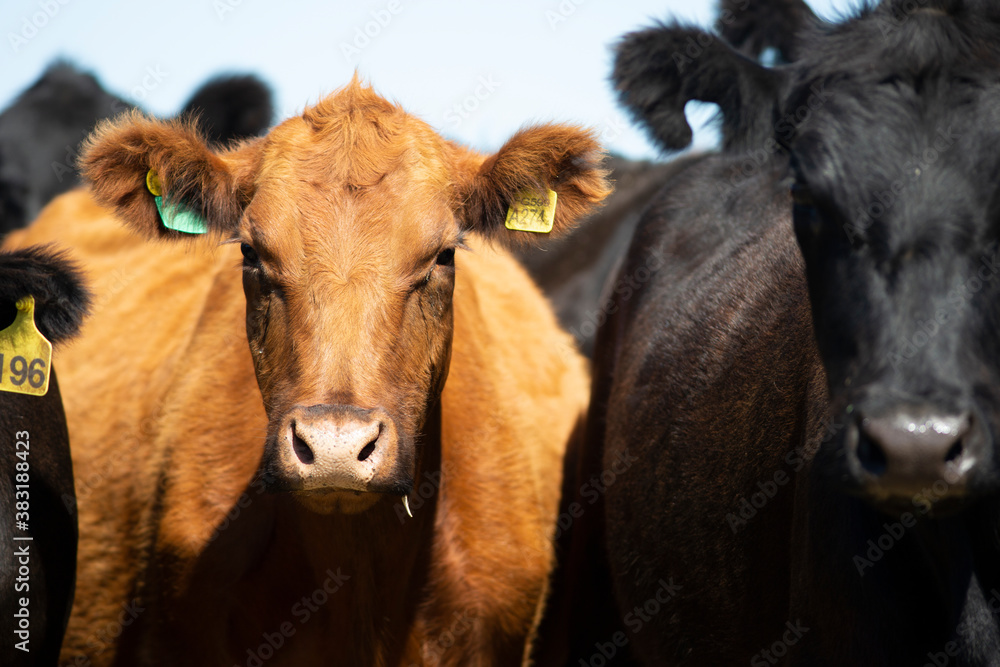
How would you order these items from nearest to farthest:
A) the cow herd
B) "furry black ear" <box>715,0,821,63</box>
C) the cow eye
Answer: the cow herd, the cow eye, "furry black ear" <box>715,0,821,63</box>

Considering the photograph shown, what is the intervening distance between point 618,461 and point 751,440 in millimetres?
1132

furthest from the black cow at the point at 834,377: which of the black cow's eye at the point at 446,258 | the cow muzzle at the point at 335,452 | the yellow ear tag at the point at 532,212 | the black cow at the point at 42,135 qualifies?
the black cow at the point at 42,135

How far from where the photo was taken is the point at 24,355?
381 centimetres

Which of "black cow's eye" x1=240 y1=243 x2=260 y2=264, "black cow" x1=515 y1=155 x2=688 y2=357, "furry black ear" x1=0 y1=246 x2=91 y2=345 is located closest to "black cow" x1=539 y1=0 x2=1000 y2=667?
"black cow's eye" x1=240 y1=243 x2=260 y2=264

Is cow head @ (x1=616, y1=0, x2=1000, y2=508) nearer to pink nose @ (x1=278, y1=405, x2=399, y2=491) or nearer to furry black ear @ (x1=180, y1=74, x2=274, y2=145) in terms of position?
pink nose @ (x1=278, y1=405, x2=399, y2=491)

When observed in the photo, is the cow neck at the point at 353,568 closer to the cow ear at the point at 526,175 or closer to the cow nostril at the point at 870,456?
the cow ear at the point at 526,175

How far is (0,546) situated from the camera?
3.74m

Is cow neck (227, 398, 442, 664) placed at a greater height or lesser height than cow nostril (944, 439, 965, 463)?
lesser

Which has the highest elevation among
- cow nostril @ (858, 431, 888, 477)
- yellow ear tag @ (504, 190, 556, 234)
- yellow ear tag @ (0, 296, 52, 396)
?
cow nostril @ (858, 431, 888, 477)

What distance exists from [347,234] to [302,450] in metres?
0.82

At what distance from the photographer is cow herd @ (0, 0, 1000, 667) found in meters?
2.60

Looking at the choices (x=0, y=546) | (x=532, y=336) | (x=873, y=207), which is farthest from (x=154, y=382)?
(x=873, y=207)

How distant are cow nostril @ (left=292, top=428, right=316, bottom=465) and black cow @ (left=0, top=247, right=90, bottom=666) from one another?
126cm

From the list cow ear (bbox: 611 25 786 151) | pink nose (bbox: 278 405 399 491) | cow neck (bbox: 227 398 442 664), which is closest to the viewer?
pink nose (bbox: 278 405 399 491)
